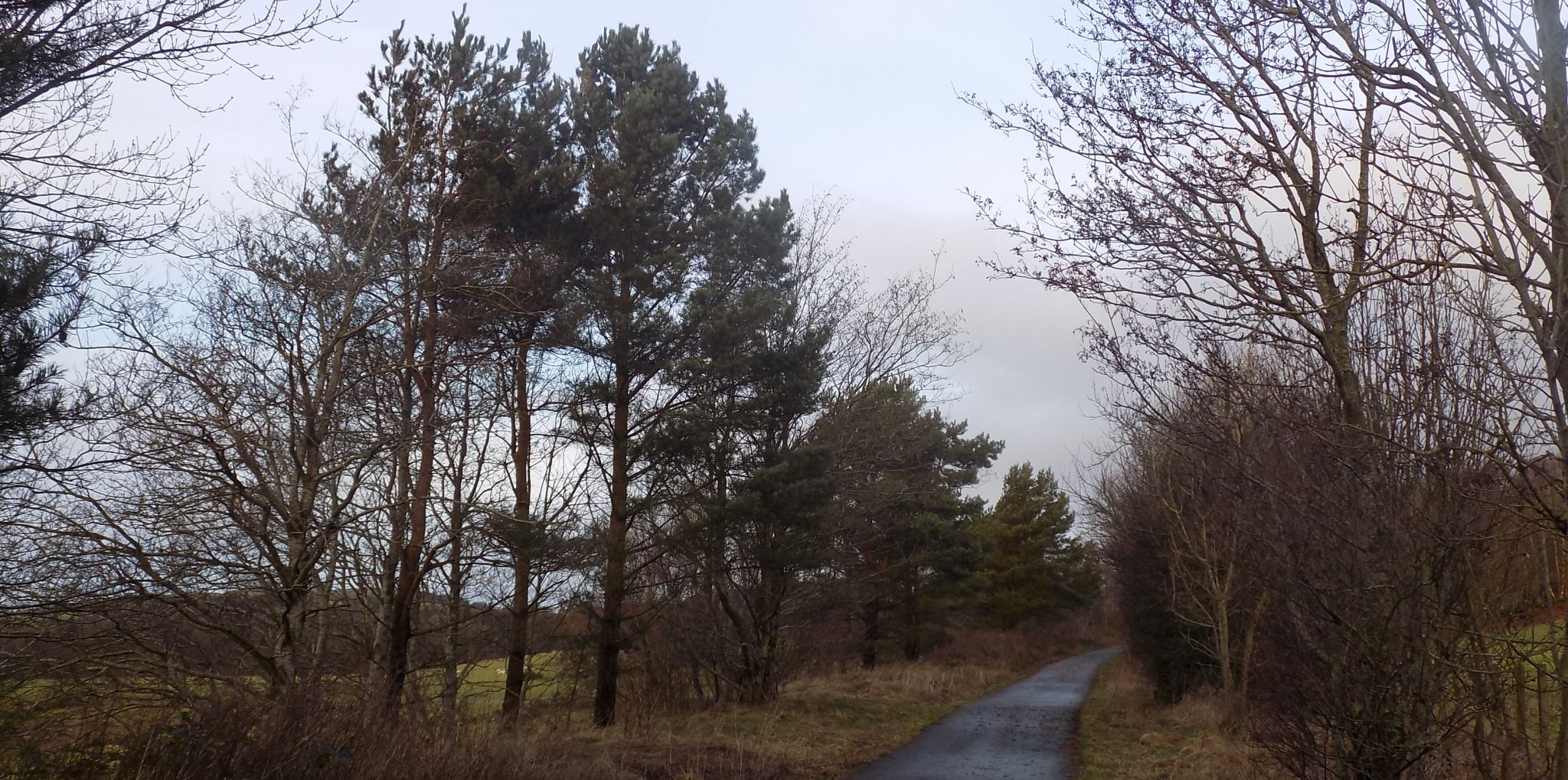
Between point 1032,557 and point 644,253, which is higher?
point 644,253

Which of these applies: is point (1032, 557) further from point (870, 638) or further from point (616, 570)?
point (616, 570)

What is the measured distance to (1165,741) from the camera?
1553cm

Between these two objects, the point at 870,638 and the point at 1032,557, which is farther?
the point at 1032,557

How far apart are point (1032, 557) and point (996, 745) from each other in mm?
31938

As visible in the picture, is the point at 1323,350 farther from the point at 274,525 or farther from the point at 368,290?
the point at 368,290

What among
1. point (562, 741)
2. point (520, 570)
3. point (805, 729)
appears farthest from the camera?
point (805, 729)

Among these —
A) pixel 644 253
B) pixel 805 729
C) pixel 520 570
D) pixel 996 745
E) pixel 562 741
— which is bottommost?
pixel 996 745

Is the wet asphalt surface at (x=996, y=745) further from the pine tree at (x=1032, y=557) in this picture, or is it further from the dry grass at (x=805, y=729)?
the pine tree at (x=1032, y=557)

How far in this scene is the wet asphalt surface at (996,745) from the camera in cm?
1240

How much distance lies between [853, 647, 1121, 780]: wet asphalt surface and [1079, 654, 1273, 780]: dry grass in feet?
1.41

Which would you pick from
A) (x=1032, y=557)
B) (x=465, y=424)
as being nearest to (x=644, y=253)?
(x=465, y=424)

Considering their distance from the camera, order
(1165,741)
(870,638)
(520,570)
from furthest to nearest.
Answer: (870,638)
(1165,741)
(520,570)

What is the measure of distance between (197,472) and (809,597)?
13701mm

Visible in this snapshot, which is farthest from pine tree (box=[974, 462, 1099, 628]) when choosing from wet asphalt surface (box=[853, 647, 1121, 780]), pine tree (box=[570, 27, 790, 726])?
pine tree (box=[570, 27, 790, 726])
